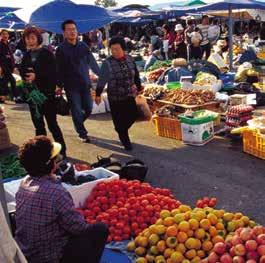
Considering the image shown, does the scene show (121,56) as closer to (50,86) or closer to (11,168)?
(50,86)

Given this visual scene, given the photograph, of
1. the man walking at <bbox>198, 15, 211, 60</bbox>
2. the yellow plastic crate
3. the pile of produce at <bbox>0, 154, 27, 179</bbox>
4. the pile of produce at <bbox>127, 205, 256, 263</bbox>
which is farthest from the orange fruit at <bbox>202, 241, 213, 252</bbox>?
the man walking at <bbox>198, 15, 211, 60</bbox>

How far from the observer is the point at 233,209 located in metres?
5.02

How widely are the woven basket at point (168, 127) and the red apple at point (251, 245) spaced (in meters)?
4.61

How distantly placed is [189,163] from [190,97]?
188 cm

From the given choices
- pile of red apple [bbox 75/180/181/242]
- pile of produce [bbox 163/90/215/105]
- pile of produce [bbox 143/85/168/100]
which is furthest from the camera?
pile of produce [bbox 143/85/168/100]

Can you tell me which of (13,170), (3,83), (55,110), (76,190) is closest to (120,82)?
(55,110)

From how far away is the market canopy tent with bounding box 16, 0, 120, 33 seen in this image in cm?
995

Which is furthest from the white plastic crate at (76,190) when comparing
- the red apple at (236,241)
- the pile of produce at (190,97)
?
the pile of produce at (190,97)

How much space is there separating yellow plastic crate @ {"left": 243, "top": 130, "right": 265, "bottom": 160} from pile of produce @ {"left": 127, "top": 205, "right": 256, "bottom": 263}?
290 cm

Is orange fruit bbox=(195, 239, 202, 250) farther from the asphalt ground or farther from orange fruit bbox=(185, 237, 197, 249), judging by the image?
the asphalt ground

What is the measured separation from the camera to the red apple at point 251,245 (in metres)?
3.12

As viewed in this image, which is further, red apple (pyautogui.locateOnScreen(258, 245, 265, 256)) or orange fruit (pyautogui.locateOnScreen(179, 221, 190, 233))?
orange fruit (pyautogui.locateOnScreen(179, 221, 190, 233))

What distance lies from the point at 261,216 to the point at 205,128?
9.04ft

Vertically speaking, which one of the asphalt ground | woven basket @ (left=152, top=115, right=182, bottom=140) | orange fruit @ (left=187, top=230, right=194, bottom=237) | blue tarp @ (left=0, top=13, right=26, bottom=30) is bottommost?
the asphalt ground
